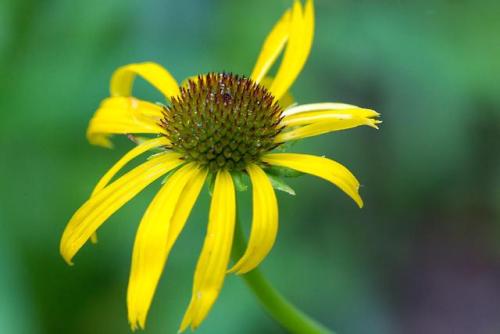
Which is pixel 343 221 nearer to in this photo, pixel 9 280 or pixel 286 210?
pixel 286 210

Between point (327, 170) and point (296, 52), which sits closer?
point (327, 170)

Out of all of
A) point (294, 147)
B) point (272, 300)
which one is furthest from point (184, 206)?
point (294, 147)

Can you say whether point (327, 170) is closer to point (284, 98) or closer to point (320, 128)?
point (320, 128)

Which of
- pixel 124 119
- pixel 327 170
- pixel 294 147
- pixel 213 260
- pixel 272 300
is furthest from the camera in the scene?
pixel 294 147

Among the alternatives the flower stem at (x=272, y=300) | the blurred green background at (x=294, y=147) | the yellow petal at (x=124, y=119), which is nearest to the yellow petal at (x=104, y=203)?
the yellow petal at (x=124, y=119)

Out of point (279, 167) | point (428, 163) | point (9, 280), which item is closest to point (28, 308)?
point (9, 280)

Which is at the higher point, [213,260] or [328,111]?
[328,111]

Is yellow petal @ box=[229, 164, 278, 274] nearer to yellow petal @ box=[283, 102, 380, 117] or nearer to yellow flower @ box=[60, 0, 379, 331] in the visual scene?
yellow flower @ box=[60, 0, 379, 331]
